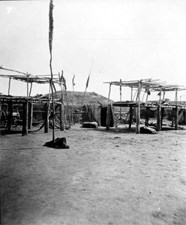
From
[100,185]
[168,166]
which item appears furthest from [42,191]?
[168,166]

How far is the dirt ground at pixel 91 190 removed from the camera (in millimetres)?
3568

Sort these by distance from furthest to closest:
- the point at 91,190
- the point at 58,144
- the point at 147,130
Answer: the point at 147,130 < the point at 58,144 < the point at 91,190

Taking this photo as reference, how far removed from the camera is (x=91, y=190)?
15.2 feet

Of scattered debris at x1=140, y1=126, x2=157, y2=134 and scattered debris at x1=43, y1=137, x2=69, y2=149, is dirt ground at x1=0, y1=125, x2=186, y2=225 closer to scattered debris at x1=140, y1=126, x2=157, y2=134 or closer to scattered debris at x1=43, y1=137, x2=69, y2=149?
scattered debris at x1=43, y1=137, x2=69, y2=149

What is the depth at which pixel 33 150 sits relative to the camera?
853 cm

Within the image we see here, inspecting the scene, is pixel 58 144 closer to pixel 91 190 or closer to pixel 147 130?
Answer: pixel 91 190

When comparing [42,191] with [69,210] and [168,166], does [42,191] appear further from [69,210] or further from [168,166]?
[168,166]

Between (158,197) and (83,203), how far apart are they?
150 centimetres

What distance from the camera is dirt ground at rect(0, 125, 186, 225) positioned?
3.57 m

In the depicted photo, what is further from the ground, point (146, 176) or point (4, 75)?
point (4, 75)

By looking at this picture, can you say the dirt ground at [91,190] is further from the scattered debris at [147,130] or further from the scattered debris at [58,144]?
the scattered debris at [147,130]

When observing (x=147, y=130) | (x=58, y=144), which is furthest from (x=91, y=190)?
(x=147, y=130)

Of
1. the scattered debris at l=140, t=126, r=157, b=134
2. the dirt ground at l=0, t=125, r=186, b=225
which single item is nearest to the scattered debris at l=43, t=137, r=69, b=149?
the dirt ground at l=0, t=125, r=186, b=225

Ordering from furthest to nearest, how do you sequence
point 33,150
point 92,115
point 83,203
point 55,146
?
point 92,115, point 55,146, point 33,150, point 83,203
